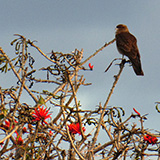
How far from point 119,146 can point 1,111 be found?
145cm

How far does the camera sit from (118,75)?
3992 millimetres

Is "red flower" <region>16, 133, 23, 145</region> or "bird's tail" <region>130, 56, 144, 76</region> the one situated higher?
"bird's tail" <region>130, 56, 144, 76</region>

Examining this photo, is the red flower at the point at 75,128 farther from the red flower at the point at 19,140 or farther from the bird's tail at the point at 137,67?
the bird's tail at the point at 137,67

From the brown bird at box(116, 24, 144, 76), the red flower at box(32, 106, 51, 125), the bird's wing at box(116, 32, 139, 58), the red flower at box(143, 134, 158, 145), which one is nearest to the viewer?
the red flower at box(32, 106, 51, 125)

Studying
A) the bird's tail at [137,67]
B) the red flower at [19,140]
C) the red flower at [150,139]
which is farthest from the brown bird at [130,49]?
the red flower at [19,140]

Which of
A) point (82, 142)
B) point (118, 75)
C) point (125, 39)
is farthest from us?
point (125, 39)

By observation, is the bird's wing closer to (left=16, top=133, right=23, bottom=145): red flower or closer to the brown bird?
the brown bird

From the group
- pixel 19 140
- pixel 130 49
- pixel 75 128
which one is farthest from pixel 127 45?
pixel 19 140

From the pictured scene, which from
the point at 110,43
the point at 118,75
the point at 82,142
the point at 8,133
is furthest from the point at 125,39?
the point at 8,133

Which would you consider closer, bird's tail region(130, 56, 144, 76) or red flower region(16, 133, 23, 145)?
red flower region(16, 133, 23, 145)

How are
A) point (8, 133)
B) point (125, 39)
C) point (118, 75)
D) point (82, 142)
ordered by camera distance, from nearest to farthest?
point (8, 133)
point (82, 142)
point (118, 75)
point (125, 39)

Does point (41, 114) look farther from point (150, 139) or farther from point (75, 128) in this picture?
point (150, 139)

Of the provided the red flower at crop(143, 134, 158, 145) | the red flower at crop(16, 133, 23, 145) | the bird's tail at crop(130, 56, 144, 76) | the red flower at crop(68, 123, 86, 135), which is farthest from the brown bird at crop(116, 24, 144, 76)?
the red flower at crop(16, 133, 23, 145)

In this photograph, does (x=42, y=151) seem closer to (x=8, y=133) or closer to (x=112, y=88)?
(x=8, y=133)
